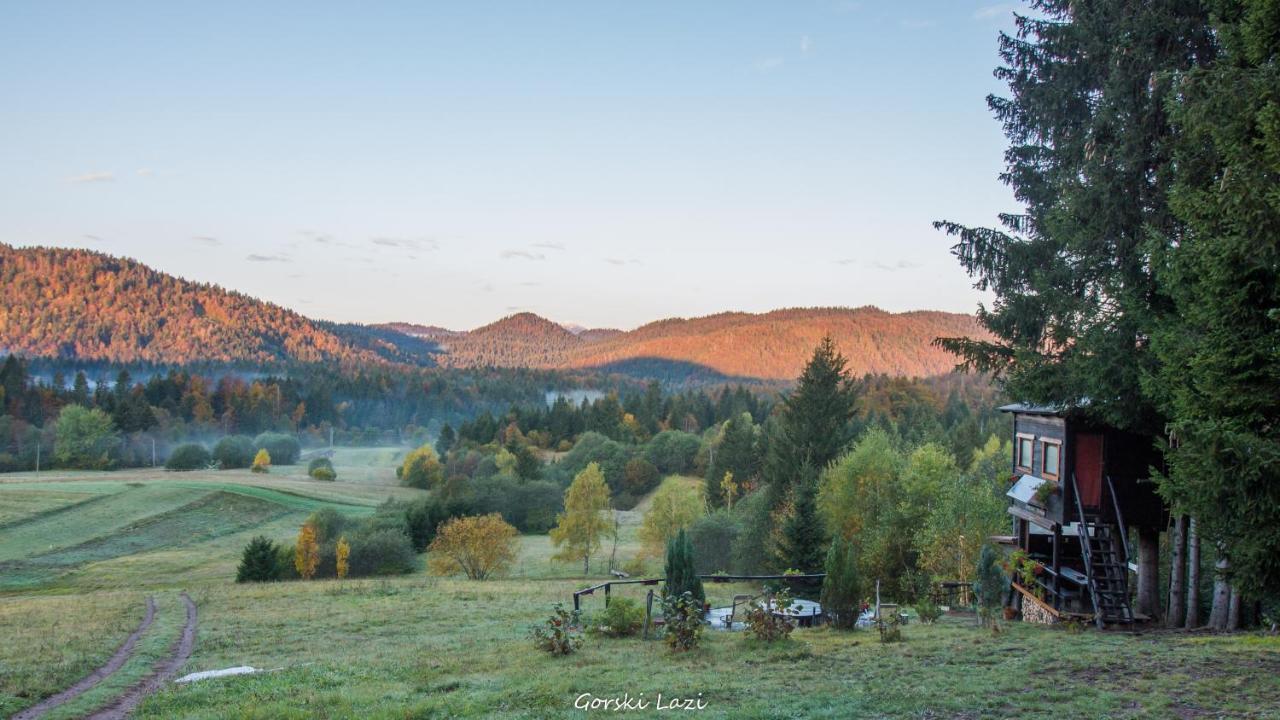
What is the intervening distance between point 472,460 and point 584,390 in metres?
103

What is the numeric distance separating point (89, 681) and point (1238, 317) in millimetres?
18609

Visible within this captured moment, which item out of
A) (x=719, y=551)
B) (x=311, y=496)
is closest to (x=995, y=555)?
(x=719, y=551)

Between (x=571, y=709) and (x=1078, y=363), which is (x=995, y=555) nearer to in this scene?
(x=1078, y=363)

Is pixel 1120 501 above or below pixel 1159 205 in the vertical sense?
below

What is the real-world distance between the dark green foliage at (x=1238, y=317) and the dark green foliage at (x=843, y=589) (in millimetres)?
7679

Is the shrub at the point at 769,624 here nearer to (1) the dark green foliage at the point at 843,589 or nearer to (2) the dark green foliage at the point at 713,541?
(1) the dark green foliage at the point at 843,589

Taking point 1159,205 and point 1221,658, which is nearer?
point 1221,658

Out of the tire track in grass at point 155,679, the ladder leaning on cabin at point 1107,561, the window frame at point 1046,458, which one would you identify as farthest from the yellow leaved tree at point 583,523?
the ladder leaning on cabin at point 1107,561

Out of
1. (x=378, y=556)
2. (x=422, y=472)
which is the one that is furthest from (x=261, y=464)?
(x=378, y=556)

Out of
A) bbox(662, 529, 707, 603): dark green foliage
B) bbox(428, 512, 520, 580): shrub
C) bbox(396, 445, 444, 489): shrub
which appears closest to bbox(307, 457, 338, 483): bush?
bbox(396, 445, 444, 489): shrub

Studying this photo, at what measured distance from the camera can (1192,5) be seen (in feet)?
43.9

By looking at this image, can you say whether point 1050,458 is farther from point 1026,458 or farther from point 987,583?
point 987,583

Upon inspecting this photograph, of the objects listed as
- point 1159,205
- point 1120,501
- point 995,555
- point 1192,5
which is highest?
point 1192,5

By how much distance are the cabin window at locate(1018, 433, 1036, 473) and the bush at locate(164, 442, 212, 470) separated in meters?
94.9
